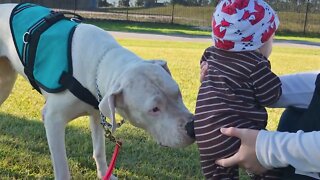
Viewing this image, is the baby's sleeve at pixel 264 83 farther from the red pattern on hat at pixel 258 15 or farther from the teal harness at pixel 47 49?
the teal harness at pixel 47 49

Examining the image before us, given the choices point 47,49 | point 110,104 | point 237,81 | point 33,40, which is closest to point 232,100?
point 237,81

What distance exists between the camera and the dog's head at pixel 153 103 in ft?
8.69

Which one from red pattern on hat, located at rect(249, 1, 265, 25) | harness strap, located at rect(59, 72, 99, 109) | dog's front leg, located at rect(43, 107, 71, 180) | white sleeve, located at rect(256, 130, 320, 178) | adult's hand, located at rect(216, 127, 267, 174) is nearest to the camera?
white sleeve, located at rect(256, 130, 320, 178)

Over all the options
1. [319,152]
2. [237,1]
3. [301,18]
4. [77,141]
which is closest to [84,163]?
[77,141]

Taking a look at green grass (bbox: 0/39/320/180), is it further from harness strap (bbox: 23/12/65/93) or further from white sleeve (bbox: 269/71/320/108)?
white sleeve (bbox: 269/71/320/108)

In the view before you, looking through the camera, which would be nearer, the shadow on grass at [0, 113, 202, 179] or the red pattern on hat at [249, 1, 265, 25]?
the red pattern on hat at [249, 1, 265, 25]

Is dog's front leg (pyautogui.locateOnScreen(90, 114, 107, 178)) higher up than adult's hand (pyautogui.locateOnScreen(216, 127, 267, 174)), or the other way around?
adult's hand (pyautogui.locateOnScreen(216, 127, 267, 174))

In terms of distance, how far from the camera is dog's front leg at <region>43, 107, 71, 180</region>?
3.20 meters

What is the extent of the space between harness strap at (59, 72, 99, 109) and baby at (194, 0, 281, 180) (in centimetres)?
89

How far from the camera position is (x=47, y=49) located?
334 cm

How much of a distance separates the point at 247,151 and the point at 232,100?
14.4 inches

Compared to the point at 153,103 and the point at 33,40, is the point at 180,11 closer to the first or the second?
the point at 33,40

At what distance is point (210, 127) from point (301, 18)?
1116 inches

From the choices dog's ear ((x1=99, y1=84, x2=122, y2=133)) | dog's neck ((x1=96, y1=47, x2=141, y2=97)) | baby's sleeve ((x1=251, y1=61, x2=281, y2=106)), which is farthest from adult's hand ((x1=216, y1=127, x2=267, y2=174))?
dog's neck ((x1=96, y1=47, x2=141, y2=97))
